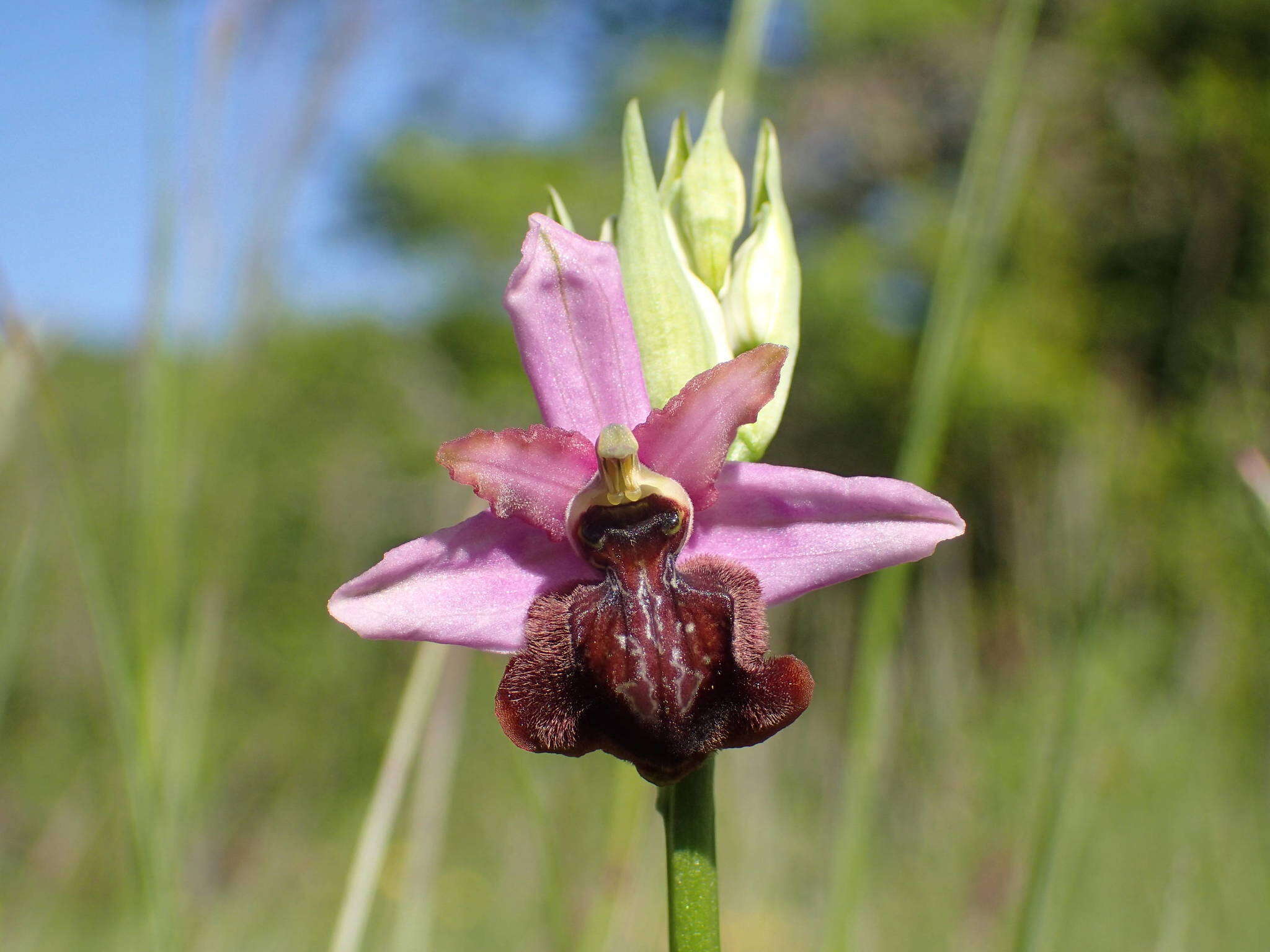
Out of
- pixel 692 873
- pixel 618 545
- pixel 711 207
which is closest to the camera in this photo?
pixel 692 873

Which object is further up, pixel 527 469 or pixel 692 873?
pixel 527 469

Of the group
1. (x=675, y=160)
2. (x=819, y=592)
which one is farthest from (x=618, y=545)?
(x=819, y=592)

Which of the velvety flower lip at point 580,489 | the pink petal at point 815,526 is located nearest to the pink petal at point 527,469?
the velvety flower lip at point 580,489

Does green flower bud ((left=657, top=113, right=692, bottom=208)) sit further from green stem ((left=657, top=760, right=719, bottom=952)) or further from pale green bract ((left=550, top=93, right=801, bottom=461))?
green stem ((left=657, top=760, right=719, bottom=952))

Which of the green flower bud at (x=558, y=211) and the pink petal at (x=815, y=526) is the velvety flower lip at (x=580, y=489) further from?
the green flower bud at (x=558, y=211)

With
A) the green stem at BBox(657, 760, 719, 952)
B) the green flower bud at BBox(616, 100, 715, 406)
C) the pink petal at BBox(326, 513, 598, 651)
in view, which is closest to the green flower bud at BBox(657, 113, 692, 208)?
the green flower bud at BBox(616, 100, 715, 406)

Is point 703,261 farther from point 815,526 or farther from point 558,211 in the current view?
point 815,526
